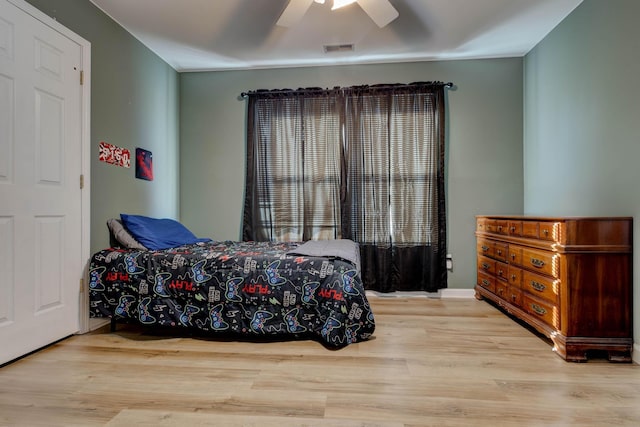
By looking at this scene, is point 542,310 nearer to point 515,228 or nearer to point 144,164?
point 515,228

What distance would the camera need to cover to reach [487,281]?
3.31 m

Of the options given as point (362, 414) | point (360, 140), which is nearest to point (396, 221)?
point (360, 140)

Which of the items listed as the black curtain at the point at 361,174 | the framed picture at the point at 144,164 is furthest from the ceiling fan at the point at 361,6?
the framed picture at the point at 144,164

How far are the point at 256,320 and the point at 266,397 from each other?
73 cm

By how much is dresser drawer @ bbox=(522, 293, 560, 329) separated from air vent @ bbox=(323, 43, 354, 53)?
280 cm

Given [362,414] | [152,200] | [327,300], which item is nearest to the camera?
[362,414]

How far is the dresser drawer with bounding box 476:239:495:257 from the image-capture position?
3.20 metres

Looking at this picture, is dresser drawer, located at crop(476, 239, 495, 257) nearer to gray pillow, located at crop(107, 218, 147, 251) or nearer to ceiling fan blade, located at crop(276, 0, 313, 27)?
ceiling fan blade, located at crop(276, 0, 313, 27)

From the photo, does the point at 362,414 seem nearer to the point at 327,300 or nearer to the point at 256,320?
the point at 327,300

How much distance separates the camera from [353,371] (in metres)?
1.95

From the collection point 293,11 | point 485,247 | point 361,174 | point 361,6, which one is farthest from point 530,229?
point 293,11

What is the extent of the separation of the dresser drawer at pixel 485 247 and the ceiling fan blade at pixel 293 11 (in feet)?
8.61

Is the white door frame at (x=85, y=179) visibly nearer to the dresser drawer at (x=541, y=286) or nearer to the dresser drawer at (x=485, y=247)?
the dresser drawer at (x=541, y=286)

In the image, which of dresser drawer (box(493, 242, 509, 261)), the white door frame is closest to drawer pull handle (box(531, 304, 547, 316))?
dresser drawer (box(493, 242, 509, 261))
